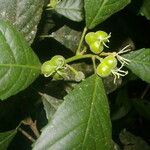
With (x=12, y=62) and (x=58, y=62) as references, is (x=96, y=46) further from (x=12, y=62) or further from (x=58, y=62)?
(x=12, y=62)

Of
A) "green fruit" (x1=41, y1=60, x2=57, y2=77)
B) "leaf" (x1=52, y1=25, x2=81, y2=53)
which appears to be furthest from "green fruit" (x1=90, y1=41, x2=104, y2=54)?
"leaf" (x1=52, y1=25, x2=81, y2=53)

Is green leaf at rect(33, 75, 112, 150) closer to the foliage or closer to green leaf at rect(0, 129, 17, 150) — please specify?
the foliage

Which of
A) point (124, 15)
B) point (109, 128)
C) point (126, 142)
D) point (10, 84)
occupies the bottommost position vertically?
point (126, 142)

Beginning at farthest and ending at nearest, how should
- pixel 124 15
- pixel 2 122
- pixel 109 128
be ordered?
pixel 124 15, pixel 2 122, pixel 109 128

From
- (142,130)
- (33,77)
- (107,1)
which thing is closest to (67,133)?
(33,77)

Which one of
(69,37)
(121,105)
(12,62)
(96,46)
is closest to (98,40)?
(96,46)

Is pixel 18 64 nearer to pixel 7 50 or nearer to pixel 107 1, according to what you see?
pixel 7 50

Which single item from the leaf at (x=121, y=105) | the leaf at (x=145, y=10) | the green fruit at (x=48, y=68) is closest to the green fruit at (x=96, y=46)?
the green fruit at (x=48, y=68)
